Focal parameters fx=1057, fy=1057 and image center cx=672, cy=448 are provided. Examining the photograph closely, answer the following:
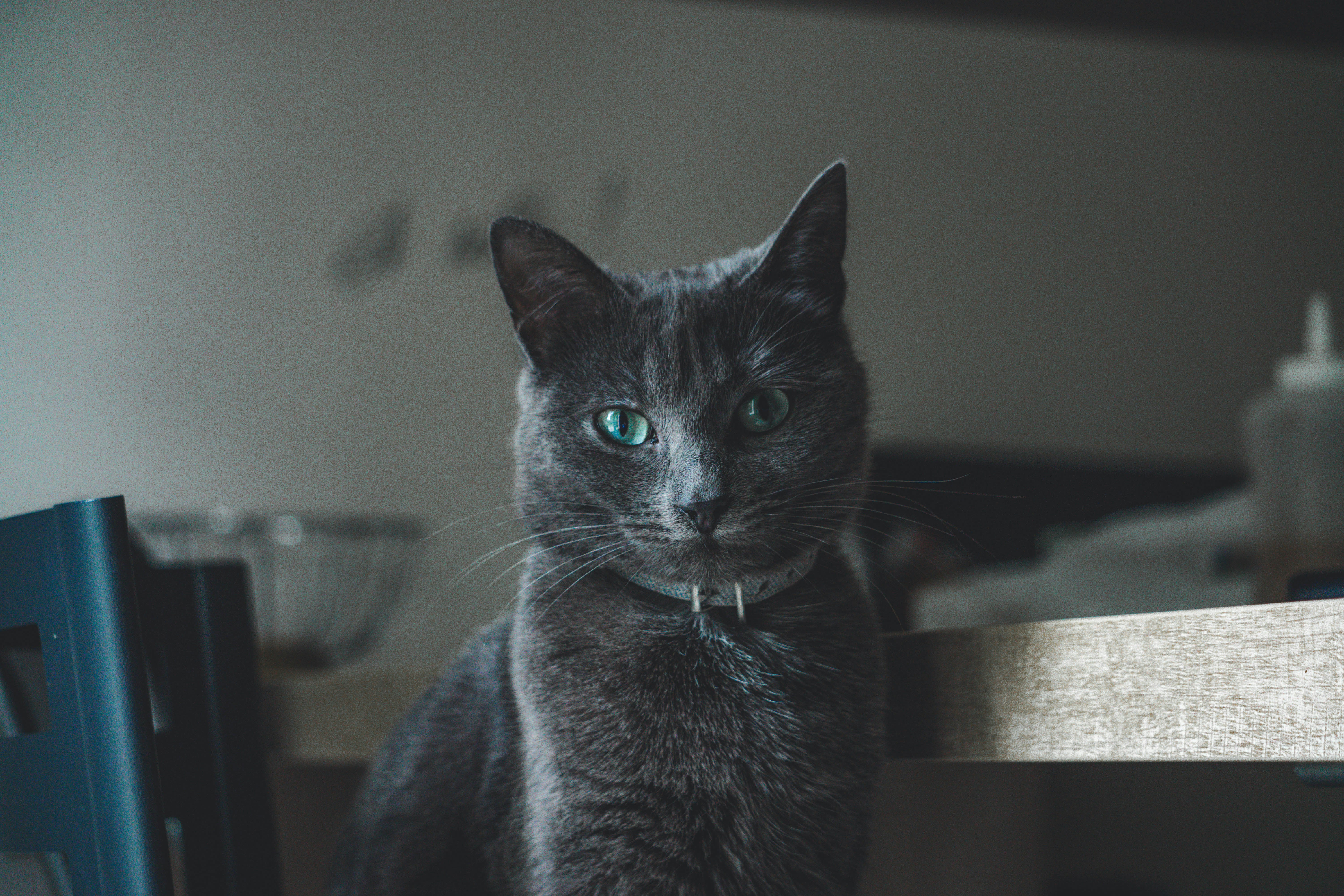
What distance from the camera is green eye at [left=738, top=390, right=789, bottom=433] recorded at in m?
0.68

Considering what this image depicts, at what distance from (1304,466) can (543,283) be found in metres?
0.93

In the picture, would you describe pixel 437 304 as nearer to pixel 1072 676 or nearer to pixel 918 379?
pixel 918 379

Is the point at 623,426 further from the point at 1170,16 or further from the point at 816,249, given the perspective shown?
the point at 1170,16

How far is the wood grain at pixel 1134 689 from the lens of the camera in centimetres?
Result: 47

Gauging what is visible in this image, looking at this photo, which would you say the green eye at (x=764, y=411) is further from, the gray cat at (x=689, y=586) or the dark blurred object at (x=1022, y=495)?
the dark blurred object at (x=1022, y=495)

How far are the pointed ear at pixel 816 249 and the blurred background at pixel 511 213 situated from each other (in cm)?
90

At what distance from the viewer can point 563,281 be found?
0.71 metres

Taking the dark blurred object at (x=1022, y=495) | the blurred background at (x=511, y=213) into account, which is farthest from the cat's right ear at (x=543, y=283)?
the dark blurred object at (x=1022, y=495)

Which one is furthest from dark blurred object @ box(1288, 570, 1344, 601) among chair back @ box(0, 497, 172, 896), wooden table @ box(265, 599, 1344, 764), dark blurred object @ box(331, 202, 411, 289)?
dark blurred object @ box(331, 202, 411, 289)

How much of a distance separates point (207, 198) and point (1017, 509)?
1.99 m

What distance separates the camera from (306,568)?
6.08 feet

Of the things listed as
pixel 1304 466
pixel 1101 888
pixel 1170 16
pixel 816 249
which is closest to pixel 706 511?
pixel 816 249

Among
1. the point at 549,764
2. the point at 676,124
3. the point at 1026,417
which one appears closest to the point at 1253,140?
the point at 1026,417

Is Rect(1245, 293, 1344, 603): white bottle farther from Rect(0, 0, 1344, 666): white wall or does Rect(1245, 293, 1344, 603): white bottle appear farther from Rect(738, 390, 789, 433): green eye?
Rect(0, 0, 1344, 666): white wall
